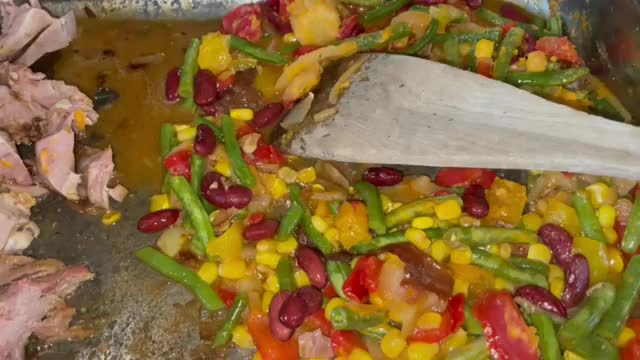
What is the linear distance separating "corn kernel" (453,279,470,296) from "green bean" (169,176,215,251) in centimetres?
117

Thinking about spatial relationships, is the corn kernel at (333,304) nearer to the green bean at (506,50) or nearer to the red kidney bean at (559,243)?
the red kidney bean at (559,243)

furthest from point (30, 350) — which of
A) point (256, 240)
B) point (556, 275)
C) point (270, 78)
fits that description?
point (556, 275)

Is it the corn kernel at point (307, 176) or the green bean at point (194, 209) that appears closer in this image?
the green bean at point (194, 209)

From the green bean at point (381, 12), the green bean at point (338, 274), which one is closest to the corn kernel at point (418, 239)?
the green bean at point (338, 274)

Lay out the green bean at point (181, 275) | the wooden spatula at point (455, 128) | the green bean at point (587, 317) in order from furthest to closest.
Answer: the green bean at point (181, 275), the green bean at point (587, 317), the wooden spatula at point (455, 128)

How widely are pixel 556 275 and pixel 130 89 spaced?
245cm

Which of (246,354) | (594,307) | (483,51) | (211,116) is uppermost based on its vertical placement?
(483,51)

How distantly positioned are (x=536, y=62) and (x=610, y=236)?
3.30 ft

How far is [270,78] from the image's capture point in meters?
4.35

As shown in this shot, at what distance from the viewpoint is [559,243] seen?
12.2 feet

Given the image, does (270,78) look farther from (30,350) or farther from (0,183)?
(30,350)

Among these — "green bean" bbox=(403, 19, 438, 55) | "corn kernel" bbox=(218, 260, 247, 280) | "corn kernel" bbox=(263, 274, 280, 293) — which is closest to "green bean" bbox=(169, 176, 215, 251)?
"corn kernel" bbox=(218, 260, 247, 280)

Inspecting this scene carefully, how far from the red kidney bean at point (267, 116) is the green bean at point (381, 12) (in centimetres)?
77

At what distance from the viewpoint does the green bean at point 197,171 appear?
12.9 feet
